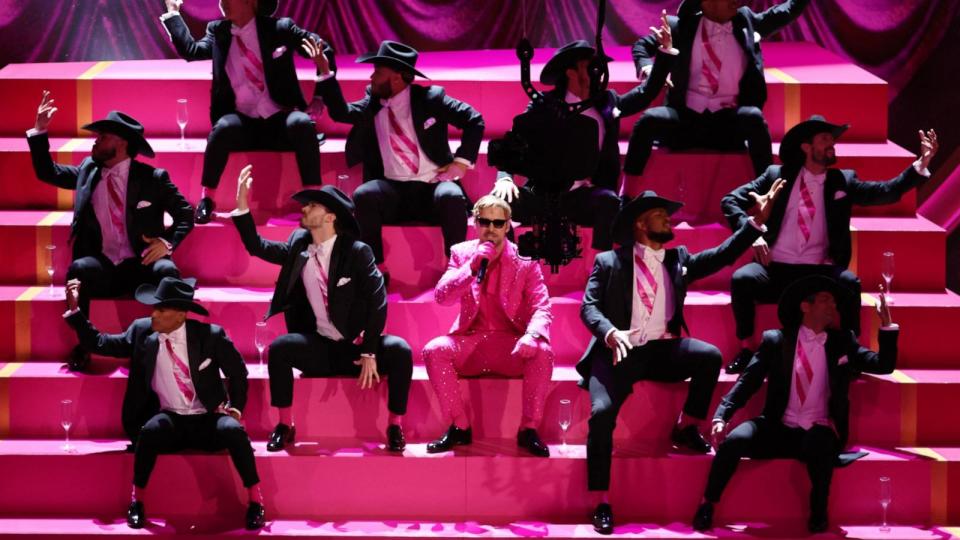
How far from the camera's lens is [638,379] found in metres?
7.67

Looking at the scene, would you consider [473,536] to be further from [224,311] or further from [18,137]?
[18,137]

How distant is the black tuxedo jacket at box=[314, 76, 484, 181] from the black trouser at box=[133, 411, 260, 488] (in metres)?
1.74

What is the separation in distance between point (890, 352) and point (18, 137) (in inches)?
195

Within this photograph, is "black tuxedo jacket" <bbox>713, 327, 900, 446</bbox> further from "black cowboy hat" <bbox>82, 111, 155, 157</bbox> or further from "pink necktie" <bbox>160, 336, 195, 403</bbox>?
"black cowboy hat" <bbox>82, 111, 155, 157</bbox>

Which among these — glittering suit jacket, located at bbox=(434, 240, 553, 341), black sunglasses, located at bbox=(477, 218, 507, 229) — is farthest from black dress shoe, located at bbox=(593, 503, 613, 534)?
black sunglasses, located at bbox=(477, 218, 507, 229)

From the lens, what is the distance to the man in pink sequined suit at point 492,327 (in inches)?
298

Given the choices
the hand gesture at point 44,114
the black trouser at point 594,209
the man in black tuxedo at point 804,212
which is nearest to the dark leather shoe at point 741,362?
the man in black tuxedo at point 804,212

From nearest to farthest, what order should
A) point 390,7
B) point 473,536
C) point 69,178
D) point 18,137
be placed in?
point 473,536
point 69,178
point 18,137
point 390,7

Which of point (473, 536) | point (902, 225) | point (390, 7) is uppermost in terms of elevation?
point (390, 7)

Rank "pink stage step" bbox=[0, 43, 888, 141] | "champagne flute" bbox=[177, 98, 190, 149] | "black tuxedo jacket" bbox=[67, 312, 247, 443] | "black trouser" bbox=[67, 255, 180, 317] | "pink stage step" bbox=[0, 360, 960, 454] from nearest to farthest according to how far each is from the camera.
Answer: "black tuxedo jacket" bbox=[67, 312, 247, 443]
"pink stage step" bbox=[0, 360, 960, 454]
"black trouser" bbox=[67, 255, 180, 317]
"champagne flute" bbox=[177, 98, 190, 149]
"pink stage step" bbox=[0, 43, 888, 141]

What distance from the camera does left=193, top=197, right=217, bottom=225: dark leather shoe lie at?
28.1 ft

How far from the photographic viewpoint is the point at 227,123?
28.4 ft

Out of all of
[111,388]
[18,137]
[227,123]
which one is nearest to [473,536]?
[111,388]

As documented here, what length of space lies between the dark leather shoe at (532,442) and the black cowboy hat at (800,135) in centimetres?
190
